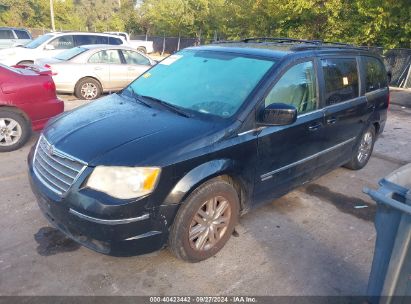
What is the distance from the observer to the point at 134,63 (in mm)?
10328

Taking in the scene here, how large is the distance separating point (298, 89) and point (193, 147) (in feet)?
4.96

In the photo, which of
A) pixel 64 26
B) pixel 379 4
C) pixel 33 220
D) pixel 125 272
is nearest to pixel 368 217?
pixel 125 272

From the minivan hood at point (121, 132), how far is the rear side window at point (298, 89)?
0.80 meters

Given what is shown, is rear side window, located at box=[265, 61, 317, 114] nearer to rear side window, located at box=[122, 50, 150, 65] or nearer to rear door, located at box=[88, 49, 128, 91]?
rear door, located at box=[88, 49, 128, 91]

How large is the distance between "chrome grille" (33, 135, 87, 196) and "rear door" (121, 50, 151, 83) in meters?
7.32

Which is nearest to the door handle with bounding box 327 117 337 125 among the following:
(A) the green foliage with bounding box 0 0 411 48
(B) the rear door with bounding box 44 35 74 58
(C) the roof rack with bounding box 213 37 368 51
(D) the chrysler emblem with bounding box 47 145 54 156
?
(C) the roof rack with bounding box 213 37 368 51

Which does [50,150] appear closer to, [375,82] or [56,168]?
[56,168]

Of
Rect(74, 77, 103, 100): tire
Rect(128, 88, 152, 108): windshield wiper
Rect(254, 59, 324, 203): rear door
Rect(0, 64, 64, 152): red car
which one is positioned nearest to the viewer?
Rect(254, 59, 324, 203): rear door

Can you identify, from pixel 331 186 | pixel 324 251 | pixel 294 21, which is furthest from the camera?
pixel 294 21

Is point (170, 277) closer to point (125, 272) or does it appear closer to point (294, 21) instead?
point (125, 272)

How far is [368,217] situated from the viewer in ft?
13.3

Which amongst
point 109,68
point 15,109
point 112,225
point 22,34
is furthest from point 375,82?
point 22,34

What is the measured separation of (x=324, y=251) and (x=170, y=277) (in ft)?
4.92

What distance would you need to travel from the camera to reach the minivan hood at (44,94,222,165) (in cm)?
265
